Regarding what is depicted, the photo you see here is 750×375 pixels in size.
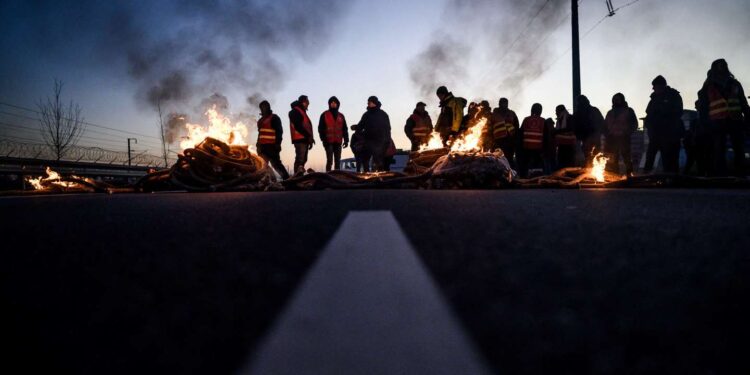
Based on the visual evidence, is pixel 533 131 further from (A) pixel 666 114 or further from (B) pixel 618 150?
(A) pixel 666 114

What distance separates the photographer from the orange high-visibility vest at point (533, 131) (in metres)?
9.62

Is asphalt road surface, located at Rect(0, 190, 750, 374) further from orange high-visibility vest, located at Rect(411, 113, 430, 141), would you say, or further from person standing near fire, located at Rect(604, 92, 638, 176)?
orange high-visibility vest, located at Rect(411, 113, 430, 141)

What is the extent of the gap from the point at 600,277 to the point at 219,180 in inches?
216

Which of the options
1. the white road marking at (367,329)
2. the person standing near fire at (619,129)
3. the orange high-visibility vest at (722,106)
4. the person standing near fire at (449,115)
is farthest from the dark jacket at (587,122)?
the white road marking at (367,329)

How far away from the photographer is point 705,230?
154 cm

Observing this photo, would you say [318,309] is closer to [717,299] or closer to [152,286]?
[152,286]

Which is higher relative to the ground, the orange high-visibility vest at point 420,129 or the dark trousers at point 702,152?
the orange high-visibility vest at point 420,129

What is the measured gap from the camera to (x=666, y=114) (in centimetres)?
784

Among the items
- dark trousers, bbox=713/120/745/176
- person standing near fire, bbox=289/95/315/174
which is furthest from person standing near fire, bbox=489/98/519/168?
person standing near fire, bbox=289/95/315/174

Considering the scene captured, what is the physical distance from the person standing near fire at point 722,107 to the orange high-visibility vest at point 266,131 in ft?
25.4

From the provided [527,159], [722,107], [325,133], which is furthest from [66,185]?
[722,107]

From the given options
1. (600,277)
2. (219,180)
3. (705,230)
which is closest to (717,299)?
(600,277)

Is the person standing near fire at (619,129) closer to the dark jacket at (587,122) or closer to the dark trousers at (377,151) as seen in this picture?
the dark jacket at (587,122)

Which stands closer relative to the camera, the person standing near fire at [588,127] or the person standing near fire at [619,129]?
the person standing near fire at [619,129]
